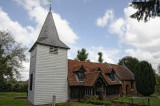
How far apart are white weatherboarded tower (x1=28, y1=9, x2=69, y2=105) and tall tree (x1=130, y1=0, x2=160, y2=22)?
13499mm

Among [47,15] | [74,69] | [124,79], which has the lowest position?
[124,79]

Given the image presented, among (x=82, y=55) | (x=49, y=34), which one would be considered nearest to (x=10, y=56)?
(x=49, y=34)

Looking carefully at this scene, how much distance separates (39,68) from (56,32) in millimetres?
6732

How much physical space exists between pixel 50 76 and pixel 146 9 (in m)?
14.3

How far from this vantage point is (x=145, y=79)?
75.9 ft

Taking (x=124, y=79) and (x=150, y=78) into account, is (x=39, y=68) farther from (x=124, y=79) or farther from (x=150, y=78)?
(x=150, y=78)

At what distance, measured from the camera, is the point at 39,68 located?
15.9 metres

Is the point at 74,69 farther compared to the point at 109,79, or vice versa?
the point at 109,79

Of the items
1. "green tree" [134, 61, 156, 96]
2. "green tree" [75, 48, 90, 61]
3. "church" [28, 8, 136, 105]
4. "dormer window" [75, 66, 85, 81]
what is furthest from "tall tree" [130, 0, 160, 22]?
"green tree" [75, 48, 90, 61]

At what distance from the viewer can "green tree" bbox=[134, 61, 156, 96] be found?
23.0 meters

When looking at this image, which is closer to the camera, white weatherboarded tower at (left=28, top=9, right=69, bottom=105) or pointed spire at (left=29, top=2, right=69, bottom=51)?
white weatherboarded tower at (left=28, top=9, right=69, bottom=105)

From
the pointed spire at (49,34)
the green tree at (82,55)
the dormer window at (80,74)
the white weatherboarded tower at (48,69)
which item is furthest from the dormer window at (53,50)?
the green tree at (82,55)

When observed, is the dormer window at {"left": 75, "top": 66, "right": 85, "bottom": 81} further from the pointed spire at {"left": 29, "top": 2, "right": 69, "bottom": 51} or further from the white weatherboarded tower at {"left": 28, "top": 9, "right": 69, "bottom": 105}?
the pointed spire at {"left": 29, "top": 2, "right": 69, "bottom": 51}

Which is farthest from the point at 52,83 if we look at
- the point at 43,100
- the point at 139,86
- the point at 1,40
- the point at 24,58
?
the point at 139,86
